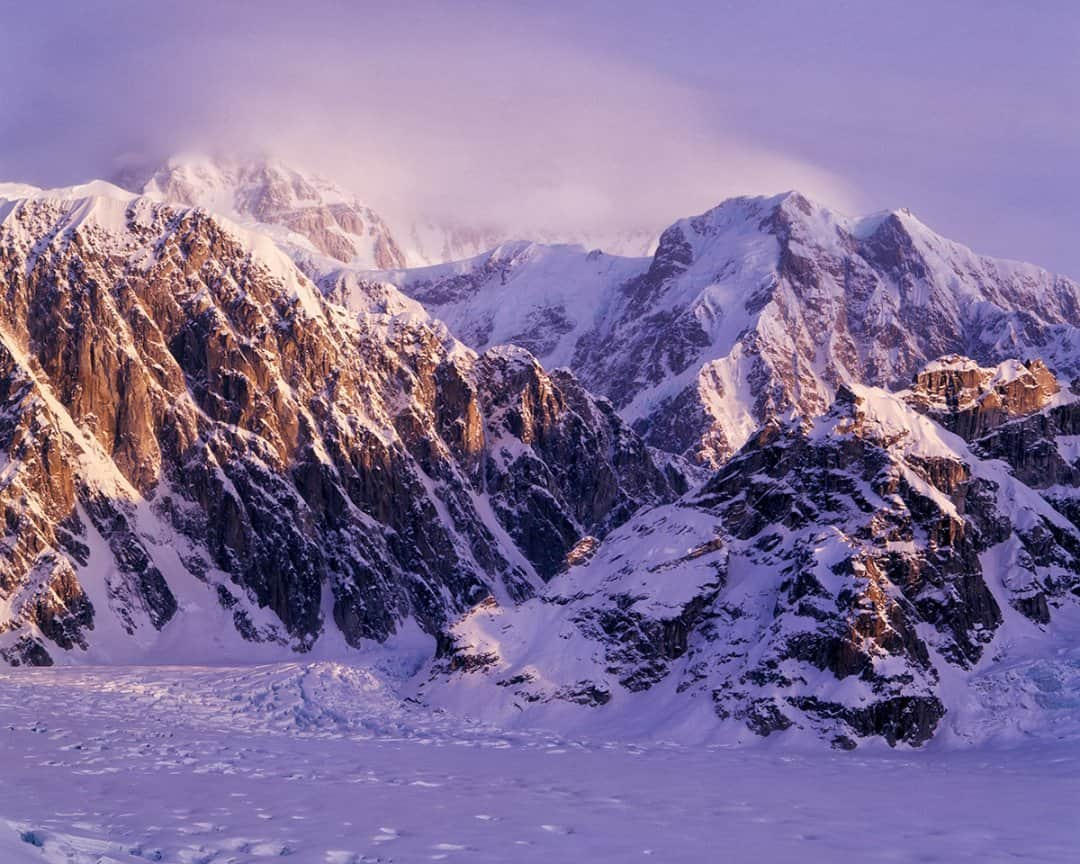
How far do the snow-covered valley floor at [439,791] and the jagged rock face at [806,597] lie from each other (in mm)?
8937

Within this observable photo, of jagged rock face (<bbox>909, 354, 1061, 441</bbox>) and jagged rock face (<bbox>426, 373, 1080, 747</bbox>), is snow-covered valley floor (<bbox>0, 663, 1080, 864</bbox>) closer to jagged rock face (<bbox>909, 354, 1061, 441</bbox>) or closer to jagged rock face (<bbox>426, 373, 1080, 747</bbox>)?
jagged rock face (<bbox>426, 373, 1080, 747</bbox>)

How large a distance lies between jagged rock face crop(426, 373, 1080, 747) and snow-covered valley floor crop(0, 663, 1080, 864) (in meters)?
8.94

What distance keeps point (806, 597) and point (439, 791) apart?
213 ft

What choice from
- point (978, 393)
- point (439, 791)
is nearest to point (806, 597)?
point (978, 393)

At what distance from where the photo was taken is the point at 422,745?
375ft

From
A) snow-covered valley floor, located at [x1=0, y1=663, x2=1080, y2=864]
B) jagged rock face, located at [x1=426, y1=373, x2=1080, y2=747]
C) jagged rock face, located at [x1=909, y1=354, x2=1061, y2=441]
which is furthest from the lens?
jagged rock face, located at [x1=909, y1=354, x2=1061, y2=441]

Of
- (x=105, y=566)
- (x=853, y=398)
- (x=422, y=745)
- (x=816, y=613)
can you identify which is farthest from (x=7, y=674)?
(x=853, y=398)

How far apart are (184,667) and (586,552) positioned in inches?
2101

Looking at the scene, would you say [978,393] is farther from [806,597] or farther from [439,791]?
[439,791]

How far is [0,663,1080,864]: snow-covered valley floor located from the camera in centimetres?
5422

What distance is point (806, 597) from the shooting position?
5207 inches

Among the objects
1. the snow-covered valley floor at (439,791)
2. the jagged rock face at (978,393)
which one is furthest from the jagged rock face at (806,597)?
the jagged rock face at (978,393)

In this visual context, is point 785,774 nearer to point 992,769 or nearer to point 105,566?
point 992,769

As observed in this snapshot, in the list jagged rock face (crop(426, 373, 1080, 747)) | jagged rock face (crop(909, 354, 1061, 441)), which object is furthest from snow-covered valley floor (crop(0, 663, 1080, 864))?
jagged rock face (crop(909, 354, 1061, 441))
